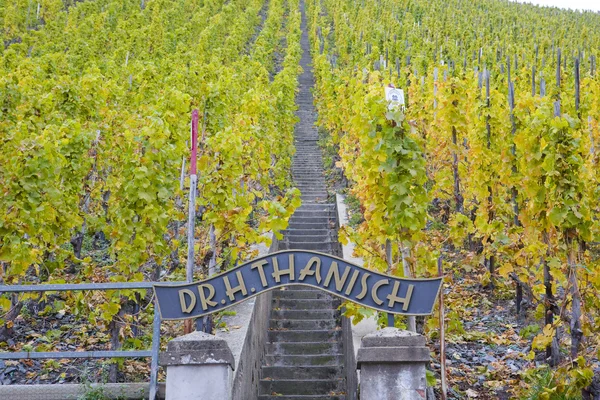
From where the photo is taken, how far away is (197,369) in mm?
4730

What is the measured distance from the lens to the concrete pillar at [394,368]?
15.4 ft

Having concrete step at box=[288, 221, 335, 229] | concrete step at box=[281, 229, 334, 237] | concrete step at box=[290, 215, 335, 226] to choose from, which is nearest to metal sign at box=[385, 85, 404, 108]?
concrete step at box=[281, 229, 334, 237]

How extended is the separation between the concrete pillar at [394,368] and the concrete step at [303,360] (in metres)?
3.42

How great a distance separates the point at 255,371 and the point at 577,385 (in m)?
3.64

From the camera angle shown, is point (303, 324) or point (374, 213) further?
point (303, 324)

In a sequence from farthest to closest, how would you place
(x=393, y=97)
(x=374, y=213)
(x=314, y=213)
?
(x=314, y=213)
(x=374, y=213)
(x=393, y=97)

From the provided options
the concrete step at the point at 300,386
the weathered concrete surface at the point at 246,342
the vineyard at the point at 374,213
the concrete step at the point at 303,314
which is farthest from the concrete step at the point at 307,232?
the concrete step at the point at 300,386

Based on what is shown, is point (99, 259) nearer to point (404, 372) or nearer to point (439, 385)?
point (439, 385)

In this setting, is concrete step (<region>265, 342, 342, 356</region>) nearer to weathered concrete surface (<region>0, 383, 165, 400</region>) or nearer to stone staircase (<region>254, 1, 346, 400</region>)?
stone staircase (<region>254, 1, 346, 400</region>)

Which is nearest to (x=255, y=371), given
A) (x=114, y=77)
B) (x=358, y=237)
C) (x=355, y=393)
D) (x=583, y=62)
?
(x=355, y=393)

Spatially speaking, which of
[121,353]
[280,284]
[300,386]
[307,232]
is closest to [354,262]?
[300,386]

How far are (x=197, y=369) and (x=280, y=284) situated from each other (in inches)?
36.8

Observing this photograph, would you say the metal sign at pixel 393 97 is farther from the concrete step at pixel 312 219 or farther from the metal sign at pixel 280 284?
the concrete step at pixel 312 219

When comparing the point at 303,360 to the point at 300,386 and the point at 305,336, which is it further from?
the point at 305,336
